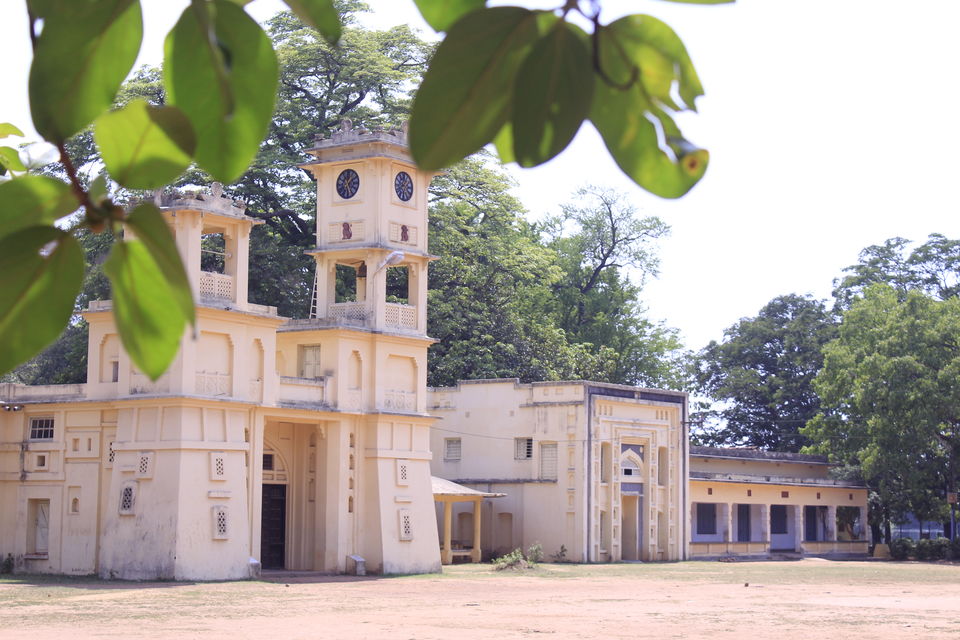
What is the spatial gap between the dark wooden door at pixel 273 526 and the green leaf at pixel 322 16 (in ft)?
90.4

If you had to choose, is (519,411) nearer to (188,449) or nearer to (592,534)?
(592,534)

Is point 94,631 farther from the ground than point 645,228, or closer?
closer

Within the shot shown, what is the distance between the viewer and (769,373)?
57094 millimetres

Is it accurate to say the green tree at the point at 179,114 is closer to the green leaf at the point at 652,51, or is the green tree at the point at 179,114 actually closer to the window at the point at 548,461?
the green leaf at the point at 652,51

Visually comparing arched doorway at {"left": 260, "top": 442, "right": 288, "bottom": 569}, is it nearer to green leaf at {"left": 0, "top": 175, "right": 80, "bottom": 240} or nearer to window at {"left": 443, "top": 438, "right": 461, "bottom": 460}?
window at {"left": 443, "top": 438, "right": 461, "bottom": 460}

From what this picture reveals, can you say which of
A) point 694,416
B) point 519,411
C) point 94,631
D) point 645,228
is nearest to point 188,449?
point 94,631

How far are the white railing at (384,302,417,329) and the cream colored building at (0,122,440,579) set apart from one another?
0.03 metres

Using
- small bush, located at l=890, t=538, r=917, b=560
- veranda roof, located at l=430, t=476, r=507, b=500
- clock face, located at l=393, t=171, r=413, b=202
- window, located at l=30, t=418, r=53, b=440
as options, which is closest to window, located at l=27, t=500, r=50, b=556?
window, located at l=30, t=418, r=53, b=440

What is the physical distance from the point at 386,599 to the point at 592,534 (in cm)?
1423

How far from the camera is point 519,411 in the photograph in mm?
35688

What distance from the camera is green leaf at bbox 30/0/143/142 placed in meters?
0.82

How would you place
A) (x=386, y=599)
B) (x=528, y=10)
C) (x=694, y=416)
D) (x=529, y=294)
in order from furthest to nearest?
(x=694, y=416) < (x=529, y=294) < (x=386, y=599) < (x=528, y=10)

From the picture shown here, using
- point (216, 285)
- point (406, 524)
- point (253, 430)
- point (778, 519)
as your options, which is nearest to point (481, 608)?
point (253, 430)

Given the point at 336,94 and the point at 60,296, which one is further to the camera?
the point at 336,94
